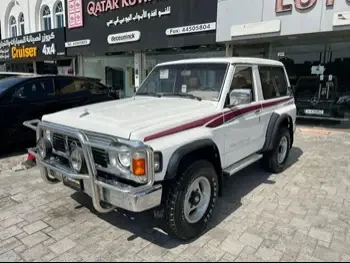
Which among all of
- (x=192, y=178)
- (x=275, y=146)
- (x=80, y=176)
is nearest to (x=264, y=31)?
(x=275, y=146)

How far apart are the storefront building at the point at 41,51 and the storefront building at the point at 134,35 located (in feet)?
3.89

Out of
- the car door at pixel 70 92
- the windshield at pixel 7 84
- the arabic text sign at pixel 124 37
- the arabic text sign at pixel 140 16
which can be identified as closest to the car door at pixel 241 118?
the car door at pixel 70 92

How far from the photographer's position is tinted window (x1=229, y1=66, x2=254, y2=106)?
11.7 feet

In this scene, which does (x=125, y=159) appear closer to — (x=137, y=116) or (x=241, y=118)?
(x=137, y=116)

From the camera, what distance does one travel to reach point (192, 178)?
3016 mm

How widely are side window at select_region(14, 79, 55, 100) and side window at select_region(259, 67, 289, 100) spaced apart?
4.93m

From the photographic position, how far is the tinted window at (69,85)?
7.05 m

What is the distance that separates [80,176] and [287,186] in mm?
3387

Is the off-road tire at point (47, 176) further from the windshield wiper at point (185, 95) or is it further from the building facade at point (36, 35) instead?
the building facade at point (36, 35)

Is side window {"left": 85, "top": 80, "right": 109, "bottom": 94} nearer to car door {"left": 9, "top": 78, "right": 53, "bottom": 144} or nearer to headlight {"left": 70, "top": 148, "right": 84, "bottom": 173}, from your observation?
car door {"left": 9, "top": 78, "right": 53, "bottom": 144}

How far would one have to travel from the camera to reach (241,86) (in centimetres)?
404

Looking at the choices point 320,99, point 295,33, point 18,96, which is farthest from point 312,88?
point 18,96

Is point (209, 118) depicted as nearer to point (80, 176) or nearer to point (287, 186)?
point (80, 176)

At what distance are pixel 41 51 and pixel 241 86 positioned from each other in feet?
60.4
